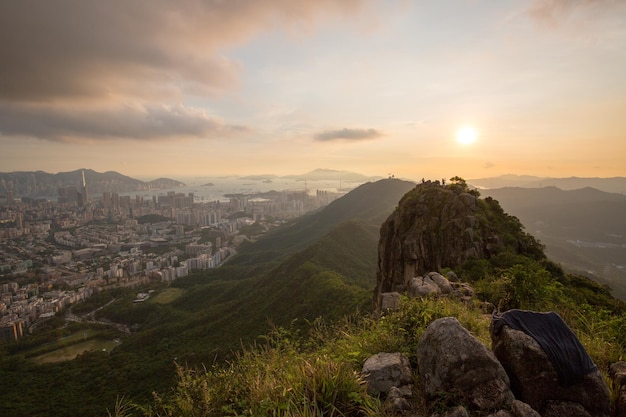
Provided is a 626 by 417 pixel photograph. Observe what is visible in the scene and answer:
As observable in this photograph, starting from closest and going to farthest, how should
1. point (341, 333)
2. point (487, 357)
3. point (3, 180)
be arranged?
point (487, 357)
point (341, 333)
point (3, 180)

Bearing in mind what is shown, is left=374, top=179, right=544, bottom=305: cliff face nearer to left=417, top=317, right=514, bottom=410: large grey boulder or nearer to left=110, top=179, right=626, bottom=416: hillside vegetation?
left=110, top=179, right=626, bottom=416: hillside vegetation

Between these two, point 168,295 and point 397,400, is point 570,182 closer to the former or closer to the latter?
point 168,295

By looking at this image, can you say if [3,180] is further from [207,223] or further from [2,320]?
[2,320]

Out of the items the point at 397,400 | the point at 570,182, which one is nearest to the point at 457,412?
the point at 397,400

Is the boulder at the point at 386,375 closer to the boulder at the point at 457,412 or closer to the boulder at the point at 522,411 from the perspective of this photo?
the boulder at the point at 457,412

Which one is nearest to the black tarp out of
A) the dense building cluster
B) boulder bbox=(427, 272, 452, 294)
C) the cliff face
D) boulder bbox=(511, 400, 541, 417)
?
boulder bbox=(511, 400, 541, 417)

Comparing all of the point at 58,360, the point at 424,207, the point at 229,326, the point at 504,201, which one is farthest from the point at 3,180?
the point at 504,201
